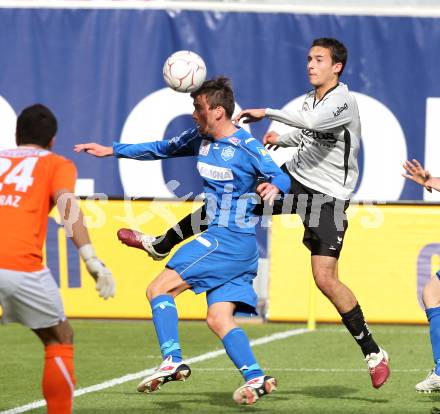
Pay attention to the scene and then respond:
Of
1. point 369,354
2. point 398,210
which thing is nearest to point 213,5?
point 398,210

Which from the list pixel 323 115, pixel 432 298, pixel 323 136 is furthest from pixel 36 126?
pixel 432 298

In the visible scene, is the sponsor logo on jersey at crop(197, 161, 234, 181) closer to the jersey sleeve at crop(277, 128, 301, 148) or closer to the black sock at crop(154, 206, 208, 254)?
the black sock at crop(154, 206, 208, 254)

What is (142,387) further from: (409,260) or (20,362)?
(409,260)

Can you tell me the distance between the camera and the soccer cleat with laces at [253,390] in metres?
7.98

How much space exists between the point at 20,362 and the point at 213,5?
7581 millimetres

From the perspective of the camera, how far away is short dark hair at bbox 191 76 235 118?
857 cm

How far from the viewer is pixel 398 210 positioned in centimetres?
1431

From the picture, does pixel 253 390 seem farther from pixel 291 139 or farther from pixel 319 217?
pixel 291 139

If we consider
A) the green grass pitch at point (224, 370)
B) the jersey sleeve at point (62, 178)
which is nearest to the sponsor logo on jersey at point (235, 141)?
the green grass pitch at point (224, 370)

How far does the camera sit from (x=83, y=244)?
6.82m

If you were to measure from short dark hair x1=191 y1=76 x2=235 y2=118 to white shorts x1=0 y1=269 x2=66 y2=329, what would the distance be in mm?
2260

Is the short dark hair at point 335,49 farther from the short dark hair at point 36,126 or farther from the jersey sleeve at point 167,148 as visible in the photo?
the short dark hair at point 36,126

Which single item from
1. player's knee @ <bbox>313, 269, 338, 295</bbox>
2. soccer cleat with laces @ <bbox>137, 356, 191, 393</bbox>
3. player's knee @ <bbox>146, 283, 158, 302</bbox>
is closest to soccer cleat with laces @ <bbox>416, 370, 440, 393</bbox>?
player's knee @ <bbox>313, 269, 338, 295</bbox>

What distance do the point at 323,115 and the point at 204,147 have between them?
1.06m
